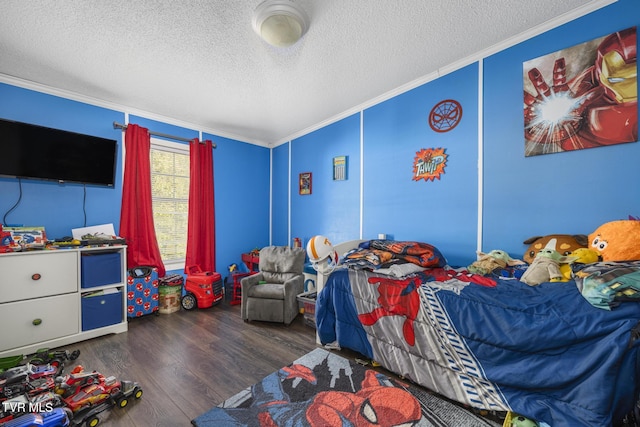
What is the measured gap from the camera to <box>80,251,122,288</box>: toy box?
251cm

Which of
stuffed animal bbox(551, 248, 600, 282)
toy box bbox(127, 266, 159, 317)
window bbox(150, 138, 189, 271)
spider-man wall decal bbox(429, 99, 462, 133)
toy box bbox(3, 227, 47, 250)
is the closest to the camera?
stuffed animal bbox(551, 248, 600, 282)

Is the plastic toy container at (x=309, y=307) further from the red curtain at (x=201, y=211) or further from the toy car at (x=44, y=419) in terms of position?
the toy car at (x=44, y=419)

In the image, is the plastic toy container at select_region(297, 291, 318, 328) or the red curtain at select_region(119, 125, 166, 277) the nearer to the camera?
the plastic toy container at select_region(297, 291, 318, 328)

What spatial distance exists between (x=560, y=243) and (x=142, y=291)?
412cm

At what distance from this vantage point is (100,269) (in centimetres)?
260

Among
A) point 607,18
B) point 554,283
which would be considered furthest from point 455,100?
point 554,283

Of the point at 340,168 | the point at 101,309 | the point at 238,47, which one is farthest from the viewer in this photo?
the point at 340,168

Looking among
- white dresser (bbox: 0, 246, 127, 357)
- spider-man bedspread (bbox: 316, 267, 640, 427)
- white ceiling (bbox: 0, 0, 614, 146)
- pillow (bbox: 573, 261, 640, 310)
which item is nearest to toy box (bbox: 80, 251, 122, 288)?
white dresser (bbox: 0, 246, 127, 357)

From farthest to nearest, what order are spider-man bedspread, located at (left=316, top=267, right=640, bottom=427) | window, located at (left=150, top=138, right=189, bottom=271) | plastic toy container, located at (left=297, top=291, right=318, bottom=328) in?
window, located at (left=150, top=138, right=189, bottom=271)
plastic toy container, located at (left=297, top=291, right=318, bottom=328)
spider-man bedspread, located at (left=316, top=267, right=640, bottom=427)

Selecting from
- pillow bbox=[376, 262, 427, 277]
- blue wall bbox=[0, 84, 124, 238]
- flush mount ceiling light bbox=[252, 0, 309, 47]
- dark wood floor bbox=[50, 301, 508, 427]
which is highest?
flush mount ceiling light bbox=[252, 0, 309, 47]

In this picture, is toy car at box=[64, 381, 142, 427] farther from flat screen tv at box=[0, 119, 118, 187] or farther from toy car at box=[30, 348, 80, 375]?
flat screen tv at box=[0, 119, 118, 187]

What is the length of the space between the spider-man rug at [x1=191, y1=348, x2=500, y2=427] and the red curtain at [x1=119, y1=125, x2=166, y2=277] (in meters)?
2.43

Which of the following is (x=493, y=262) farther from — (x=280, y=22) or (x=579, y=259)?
(x=280, y=22)

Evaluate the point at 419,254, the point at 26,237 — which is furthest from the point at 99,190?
the point at 419,254
